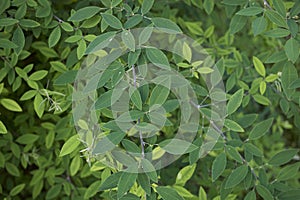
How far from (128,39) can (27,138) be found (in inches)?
20.8

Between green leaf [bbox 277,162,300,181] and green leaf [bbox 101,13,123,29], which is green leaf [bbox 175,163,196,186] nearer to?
green leaf [bbox 277,162,300,181]

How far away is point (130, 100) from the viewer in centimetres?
92

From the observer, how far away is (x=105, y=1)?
3.29 feet

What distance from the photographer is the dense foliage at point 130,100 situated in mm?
887

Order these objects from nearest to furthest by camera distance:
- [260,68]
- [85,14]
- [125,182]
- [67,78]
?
[125,182]
[85,14]
[67,78]
[260,68]

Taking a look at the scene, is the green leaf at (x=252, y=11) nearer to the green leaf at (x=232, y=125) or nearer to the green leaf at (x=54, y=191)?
the green leaf at (x=232, y=125)

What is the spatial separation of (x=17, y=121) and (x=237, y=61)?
0.60 metres

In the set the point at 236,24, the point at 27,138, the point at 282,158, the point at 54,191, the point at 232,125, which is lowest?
the point at 54,191

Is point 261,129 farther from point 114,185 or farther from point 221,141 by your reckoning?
point 114,185

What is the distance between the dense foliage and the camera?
887 mm

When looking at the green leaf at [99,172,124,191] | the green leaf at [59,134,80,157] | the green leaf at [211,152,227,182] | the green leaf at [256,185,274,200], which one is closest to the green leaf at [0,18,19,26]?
the green leaf at [59,134,80,157]

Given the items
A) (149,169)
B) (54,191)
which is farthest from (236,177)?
(54,191)

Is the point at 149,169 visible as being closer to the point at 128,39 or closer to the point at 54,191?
the point at 128,39

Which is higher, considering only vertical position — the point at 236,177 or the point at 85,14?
the point at 85,14
